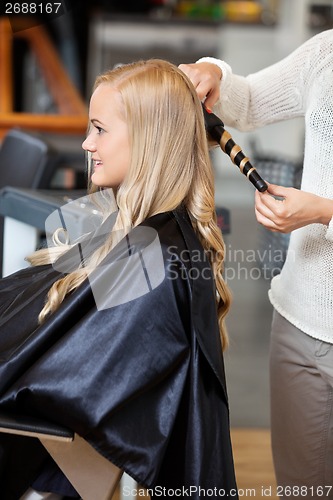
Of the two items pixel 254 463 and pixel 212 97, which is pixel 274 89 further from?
pixel 254 463

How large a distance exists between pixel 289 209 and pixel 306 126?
291 mm

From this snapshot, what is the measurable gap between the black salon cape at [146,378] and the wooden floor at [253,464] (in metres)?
1.02

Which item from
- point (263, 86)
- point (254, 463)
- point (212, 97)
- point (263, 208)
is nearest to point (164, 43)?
point (254, 463)

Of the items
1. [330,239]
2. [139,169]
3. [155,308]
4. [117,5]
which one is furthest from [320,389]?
[117,5]

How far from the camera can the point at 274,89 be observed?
1.78 m

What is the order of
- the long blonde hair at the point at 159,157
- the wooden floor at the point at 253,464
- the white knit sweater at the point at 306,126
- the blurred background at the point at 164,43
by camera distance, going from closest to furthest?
the long blonde hair at the point at 159,157, the white knit sweater at the point at 306,126, the wooden floor at the point at 253,464, the blurred background at the point at 164,43

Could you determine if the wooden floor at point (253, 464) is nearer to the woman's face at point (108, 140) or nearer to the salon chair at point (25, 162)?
the salon chair at point (25, 162)

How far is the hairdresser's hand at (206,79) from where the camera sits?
5.42ft

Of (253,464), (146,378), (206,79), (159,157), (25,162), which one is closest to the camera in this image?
(146,378)

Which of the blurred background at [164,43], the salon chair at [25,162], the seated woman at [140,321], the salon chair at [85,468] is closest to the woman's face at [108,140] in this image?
the seated woman at [140,321]

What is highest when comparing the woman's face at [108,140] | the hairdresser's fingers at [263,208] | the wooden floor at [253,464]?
the woman's face at [108,140]

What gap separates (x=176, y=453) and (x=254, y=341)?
2.43 metres

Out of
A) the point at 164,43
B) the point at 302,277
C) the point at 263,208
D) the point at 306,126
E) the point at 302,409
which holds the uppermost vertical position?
the point at 306,126

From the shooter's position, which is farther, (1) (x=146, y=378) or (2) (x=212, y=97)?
(2) (x=212, y=97)
